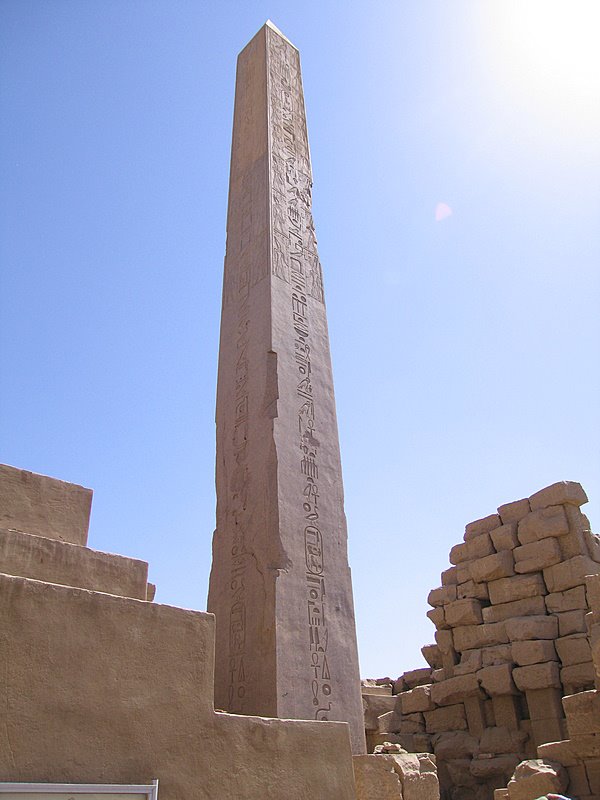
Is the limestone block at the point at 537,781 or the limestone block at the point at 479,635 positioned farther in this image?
the limestone block at the point at 479,635

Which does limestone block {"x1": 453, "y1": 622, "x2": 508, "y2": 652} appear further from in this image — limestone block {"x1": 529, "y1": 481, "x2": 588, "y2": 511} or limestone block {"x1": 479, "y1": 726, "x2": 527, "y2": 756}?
limestone block {"x1": 529, "y1": 481, "x2": 588, "y2": 511}

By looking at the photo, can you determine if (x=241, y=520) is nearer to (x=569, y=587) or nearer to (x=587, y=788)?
(x=587, y=788)

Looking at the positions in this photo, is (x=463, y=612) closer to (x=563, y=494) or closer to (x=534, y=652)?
(x=534, y=652)

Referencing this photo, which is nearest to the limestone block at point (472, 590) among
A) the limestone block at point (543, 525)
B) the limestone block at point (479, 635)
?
the limestone block at point (479, 635)

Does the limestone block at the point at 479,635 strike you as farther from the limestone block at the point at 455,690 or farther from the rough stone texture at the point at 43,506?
the rough stone texture at the point at 43,506

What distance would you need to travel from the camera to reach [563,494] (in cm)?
854

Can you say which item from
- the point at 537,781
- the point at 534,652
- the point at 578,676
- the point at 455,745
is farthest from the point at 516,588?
the point at 537,781

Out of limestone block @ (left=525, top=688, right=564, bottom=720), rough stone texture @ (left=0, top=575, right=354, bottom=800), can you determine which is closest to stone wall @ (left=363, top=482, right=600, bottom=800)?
limestone block @ (left=525, top=688, right=564, bottom=720)

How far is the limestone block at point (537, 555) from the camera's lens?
8.42 meters

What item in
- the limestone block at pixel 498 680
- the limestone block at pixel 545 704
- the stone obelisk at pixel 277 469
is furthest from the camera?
the limestone block at pixel 498 680

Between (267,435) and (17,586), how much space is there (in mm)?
2169

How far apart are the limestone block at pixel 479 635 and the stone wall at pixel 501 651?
1 centimetres

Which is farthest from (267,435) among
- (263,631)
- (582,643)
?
(582,643)

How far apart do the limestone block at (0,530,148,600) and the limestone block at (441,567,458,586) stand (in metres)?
6.86
